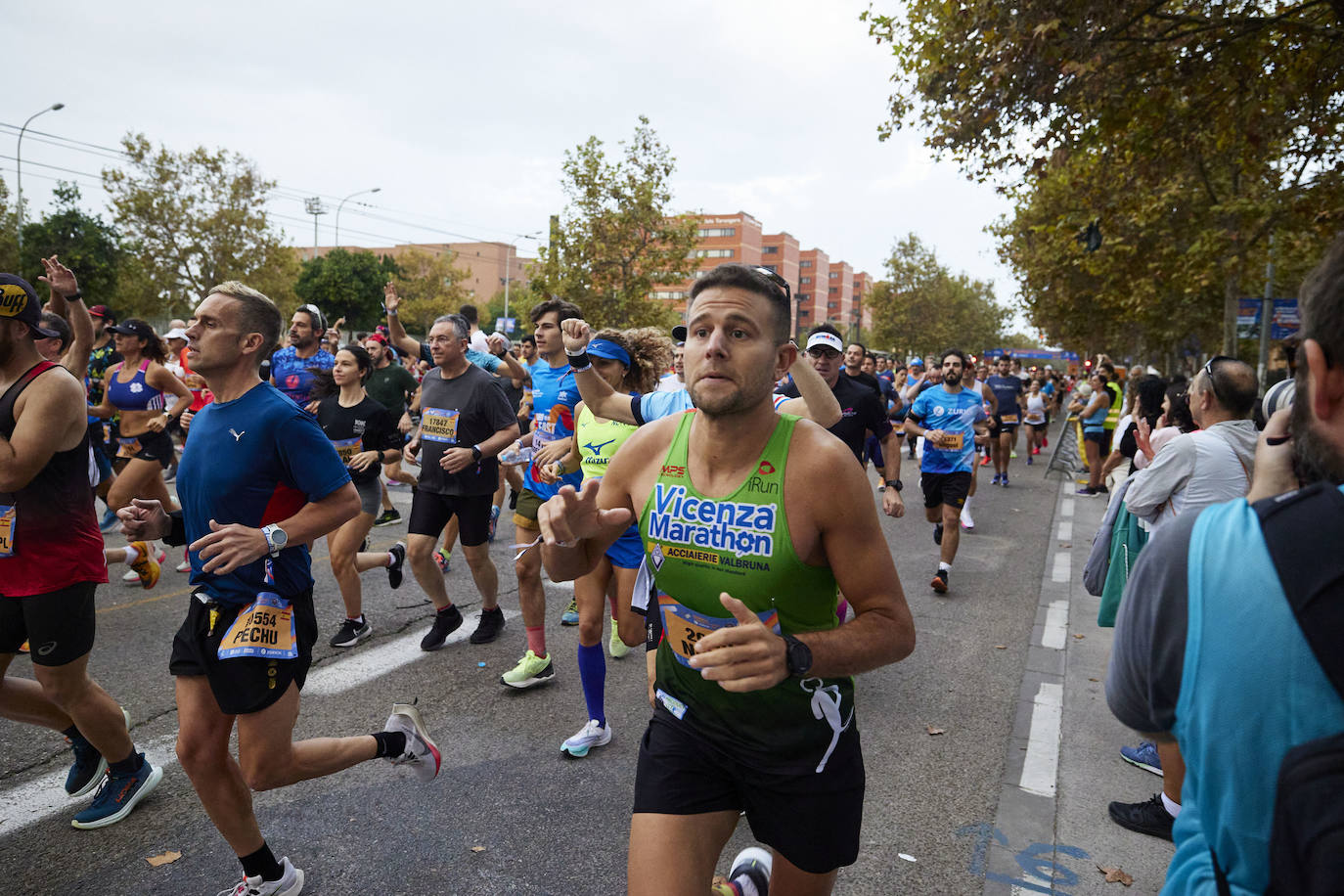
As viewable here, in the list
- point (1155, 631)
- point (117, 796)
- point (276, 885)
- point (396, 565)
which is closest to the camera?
point (1155, 631)

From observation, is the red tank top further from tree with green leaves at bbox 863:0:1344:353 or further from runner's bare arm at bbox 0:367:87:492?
tree with green leaves at bbox 863:0:1344:353

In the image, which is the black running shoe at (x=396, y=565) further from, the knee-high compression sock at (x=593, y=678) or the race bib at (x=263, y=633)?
the race bib at (x=263, y=633)

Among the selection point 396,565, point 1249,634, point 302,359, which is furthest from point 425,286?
point 1249,634

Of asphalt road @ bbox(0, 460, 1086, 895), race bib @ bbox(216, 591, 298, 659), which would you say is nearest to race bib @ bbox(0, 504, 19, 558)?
asphalt road @ bbox(0, 460, 1086, 895)

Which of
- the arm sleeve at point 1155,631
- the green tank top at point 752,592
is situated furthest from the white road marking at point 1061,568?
the arm sleeve at point 1155,631

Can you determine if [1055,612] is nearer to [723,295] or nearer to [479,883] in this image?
[479,883]

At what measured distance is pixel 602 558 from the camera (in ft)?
12.6

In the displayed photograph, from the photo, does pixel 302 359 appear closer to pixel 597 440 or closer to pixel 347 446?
pixel 347 446

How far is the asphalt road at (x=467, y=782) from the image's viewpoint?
10.9 feet

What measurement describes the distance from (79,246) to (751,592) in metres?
47.4

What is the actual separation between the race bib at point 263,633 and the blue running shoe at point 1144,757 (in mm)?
4149

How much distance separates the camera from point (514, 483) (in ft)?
31.4

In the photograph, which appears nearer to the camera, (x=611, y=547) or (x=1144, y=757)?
(x=1144, y=757)

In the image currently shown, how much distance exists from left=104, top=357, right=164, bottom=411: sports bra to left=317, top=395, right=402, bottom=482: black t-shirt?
88.1 inches
